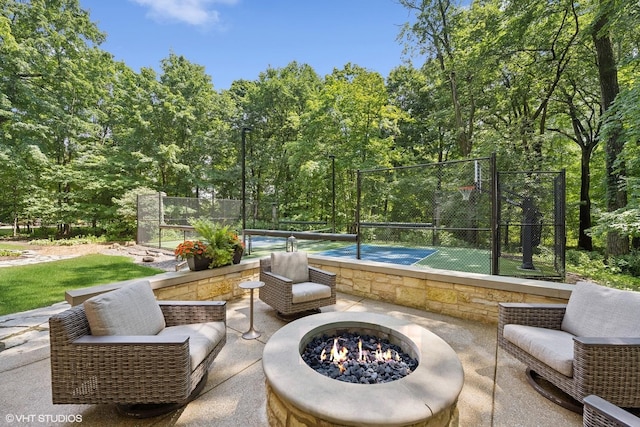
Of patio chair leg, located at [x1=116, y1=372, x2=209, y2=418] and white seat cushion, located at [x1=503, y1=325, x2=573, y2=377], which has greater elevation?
white seat cushion, located at [x1=503, y1=325, x2=573, y2=377]

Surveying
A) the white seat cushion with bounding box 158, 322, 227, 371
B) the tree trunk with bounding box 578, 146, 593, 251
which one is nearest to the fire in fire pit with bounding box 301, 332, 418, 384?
the white seat cushion with bounding box 158, 322, 227, 371

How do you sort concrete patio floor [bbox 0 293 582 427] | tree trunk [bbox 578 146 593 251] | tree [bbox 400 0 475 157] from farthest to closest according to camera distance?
tree trunk [bbox 578 146 593 251] → tree [bbox 400 0 475 157] → concrete patio floor [bbox 0 293 582 427]

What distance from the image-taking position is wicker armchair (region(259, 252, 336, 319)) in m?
3.25

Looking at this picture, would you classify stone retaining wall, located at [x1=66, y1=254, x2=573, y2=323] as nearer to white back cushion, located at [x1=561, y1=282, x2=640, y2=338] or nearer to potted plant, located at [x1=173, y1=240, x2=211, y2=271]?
potted plant, located at [x1=173, y1=240, x2=211, y2=271]

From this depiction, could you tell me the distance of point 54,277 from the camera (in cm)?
522

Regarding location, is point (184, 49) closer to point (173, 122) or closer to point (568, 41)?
point (173, 122)

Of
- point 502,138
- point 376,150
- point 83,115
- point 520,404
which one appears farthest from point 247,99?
point 520,404

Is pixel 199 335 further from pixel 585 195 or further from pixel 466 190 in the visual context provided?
pixel 585 195

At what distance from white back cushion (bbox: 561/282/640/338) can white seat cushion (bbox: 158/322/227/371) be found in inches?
114

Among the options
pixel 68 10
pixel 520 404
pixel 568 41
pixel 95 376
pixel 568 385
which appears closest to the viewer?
pixel 95 376

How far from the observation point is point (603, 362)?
168 cm

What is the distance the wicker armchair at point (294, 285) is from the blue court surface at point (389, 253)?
3853 mm

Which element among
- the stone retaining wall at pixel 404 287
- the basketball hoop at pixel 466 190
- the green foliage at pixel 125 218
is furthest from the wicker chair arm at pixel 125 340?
the green foliage at pixel 125 218

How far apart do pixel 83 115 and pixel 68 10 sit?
4335mm
